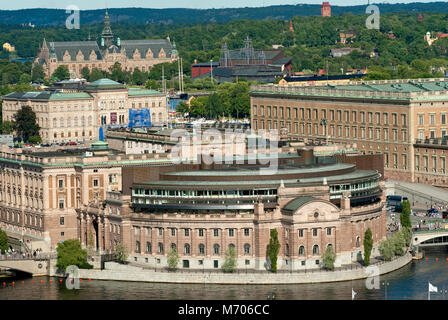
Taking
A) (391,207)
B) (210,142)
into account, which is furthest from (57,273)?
(391,207)

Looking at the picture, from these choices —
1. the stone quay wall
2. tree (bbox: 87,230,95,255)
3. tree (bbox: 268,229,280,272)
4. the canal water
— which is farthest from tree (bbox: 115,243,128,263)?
tree (bbox: 268,229,280,272)

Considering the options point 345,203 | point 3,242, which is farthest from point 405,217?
point 3,242

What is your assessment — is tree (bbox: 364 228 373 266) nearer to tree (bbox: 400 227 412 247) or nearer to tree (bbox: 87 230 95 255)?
tree (bbox: 400 227 412 247)

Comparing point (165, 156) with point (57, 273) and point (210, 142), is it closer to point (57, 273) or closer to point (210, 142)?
point (210, 142)

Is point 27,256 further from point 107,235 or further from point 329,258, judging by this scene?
point 329,258

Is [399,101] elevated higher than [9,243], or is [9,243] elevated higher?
[399,101]

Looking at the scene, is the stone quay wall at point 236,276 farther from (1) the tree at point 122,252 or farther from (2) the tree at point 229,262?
(1) the tree at point 122,252
